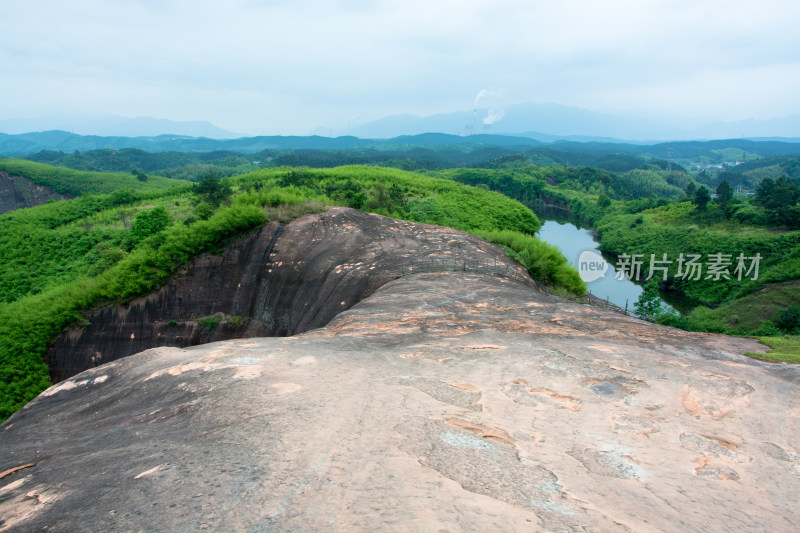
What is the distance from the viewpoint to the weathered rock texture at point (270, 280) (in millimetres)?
14914

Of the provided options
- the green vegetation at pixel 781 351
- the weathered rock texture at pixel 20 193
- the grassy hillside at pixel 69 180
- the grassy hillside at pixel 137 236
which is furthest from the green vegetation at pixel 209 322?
the weathered rock texture at pixel 20 193

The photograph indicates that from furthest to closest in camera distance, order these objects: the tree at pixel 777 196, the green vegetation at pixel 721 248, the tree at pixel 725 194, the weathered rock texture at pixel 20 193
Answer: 1. the weathered rock texture at pixel 20 193
2. the tree at pixel 725 194
3. the tree at pixel 777 196
4. the green vegetation at pixel 721 248

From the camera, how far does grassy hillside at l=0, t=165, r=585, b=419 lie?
53.9 feet

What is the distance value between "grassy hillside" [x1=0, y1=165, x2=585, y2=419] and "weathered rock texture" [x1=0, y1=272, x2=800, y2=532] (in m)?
12.1

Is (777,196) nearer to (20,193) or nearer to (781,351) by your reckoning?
(781,351)

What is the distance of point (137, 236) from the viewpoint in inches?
1035

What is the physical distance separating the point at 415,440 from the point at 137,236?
27887mm

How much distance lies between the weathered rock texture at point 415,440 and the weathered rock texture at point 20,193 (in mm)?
95487

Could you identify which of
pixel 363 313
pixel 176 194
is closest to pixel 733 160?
pixel 176 194

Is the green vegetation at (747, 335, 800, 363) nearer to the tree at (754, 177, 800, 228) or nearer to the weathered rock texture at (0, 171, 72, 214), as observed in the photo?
the tree at (754, 177, 800, 228)

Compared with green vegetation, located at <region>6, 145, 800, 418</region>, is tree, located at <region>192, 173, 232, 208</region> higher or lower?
higher
